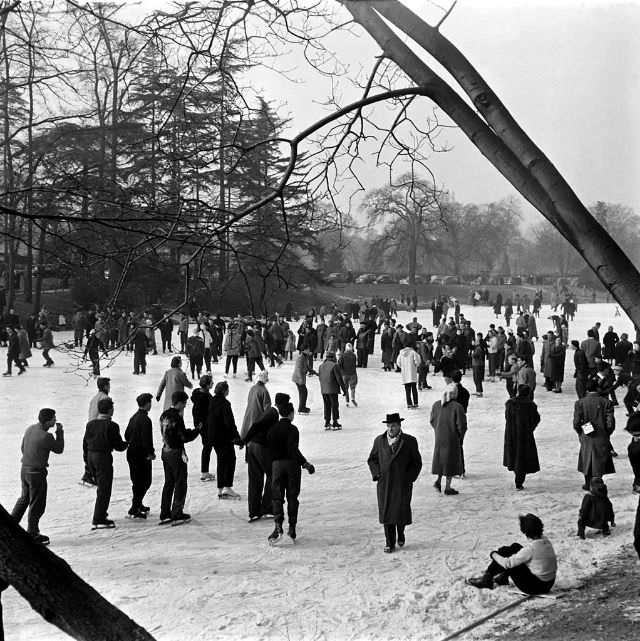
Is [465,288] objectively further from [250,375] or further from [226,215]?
[226,215]

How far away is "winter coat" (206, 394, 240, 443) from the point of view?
10.2m

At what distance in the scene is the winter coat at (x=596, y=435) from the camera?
10.2 metres

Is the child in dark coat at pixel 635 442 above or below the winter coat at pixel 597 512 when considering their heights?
above

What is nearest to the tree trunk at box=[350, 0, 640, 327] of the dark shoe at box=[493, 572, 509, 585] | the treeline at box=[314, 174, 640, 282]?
the dark shoe at box=[493, 572, 509, 585]

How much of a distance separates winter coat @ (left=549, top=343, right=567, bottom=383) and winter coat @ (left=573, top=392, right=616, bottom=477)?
915 cm

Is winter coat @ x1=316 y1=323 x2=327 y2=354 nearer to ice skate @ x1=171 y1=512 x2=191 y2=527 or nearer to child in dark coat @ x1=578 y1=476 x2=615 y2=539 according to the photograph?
ice skate @ x1=171 y1=512 x2=191 y2=527

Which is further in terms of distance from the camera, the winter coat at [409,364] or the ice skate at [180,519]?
the winter coat at [409,364]

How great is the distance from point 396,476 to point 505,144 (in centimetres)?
439

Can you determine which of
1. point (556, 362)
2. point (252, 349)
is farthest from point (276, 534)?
point (556, 362)

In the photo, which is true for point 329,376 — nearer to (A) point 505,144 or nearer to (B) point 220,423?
(B) point 220,423

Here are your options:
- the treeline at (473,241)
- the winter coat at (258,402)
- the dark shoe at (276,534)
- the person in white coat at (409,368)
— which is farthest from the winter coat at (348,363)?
the treeline at (473,241)

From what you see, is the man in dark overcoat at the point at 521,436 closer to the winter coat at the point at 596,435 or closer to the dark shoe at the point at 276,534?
the winter coat at the point at 596,435

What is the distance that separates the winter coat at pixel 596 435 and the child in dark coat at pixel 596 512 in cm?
145

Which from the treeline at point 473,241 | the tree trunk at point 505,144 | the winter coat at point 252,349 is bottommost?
the winter coat at point 252,349
